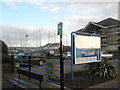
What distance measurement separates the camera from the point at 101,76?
7.27 meters

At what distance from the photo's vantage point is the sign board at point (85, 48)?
21.8ft

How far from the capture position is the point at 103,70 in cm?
745

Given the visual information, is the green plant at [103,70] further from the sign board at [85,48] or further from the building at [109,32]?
the building at [109,32]

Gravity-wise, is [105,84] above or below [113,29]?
below

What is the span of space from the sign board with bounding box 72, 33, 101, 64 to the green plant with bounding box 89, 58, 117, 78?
0.39 meters

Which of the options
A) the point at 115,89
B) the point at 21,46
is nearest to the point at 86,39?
the point at 115,89

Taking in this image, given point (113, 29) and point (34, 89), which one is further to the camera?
point (113, 29)

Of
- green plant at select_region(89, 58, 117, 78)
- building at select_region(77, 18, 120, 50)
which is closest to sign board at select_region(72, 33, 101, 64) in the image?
green plant at select_region(89, 58, 117, 78)

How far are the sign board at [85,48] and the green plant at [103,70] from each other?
387 mm

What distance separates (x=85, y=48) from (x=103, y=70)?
178 centimetres

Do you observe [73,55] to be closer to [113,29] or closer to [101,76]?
[101,76]

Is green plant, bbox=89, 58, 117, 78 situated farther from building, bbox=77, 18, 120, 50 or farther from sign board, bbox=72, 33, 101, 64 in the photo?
A: building, bbox=77, 18, 120, 50

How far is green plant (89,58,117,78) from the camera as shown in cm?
728

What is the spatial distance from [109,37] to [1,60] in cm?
4503
